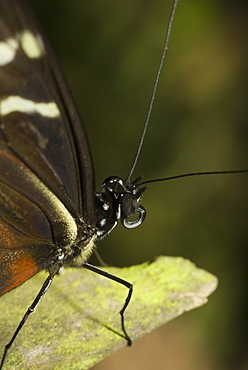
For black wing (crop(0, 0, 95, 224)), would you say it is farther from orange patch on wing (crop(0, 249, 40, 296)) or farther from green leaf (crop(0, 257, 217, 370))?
green leaf (crop(0, 257, 217, 370))

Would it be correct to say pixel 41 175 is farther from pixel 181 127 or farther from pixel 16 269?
pixel 181 127

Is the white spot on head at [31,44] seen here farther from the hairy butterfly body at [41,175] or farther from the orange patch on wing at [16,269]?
the orange patch on wing at [16,269]

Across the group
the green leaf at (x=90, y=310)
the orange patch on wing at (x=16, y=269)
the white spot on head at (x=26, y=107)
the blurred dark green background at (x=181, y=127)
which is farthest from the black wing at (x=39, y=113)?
the blurred dark green background at (x=181, y=127)

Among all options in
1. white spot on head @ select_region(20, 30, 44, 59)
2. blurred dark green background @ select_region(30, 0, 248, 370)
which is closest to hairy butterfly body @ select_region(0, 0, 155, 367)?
white spot on head @ select_region(20, 30, 44, 59)

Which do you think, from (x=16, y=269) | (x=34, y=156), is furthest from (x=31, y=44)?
(x=16, y=269)

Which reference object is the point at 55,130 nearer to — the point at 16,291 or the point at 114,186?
the point at 114,186
